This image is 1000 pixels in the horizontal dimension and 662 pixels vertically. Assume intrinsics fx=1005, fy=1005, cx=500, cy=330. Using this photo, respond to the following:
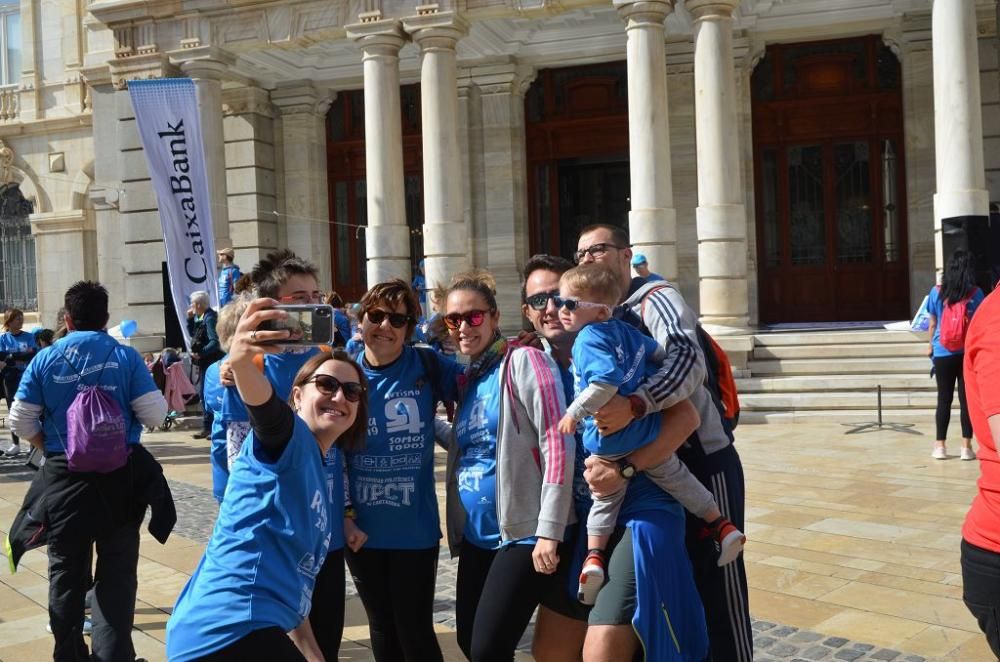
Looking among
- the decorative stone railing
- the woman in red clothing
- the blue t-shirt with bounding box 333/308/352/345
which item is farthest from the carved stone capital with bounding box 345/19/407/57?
the woman in red clothing

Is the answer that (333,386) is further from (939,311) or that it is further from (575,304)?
(939,311)

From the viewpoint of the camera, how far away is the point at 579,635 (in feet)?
12.0

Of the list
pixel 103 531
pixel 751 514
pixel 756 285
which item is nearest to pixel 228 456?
pixel 103 531

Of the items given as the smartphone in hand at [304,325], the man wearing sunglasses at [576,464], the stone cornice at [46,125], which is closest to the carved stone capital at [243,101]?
the stone cornice at [46,125]

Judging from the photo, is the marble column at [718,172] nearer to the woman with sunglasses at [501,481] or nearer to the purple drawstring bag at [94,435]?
the purple drawstring bag at [94,435]

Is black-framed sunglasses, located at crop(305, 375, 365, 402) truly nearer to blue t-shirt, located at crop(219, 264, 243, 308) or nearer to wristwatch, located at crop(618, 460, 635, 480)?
wristwatch, located at crop(618, 460, 635, 480)

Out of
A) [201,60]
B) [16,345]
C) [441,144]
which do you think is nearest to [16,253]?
[201,60]

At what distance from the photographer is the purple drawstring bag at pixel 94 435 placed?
4.85 m

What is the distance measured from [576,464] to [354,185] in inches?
707

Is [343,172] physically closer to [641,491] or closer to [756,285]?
[756,285]

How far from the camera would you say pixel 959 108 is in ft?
43.6

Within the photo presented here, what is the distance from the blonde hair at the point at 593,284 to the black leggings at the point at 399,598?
1.25 meters

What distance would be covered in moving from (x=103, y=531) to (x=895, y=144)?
16.5 metres

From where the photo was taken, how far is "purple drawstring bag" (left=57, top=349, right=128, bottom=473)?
4848 mm
